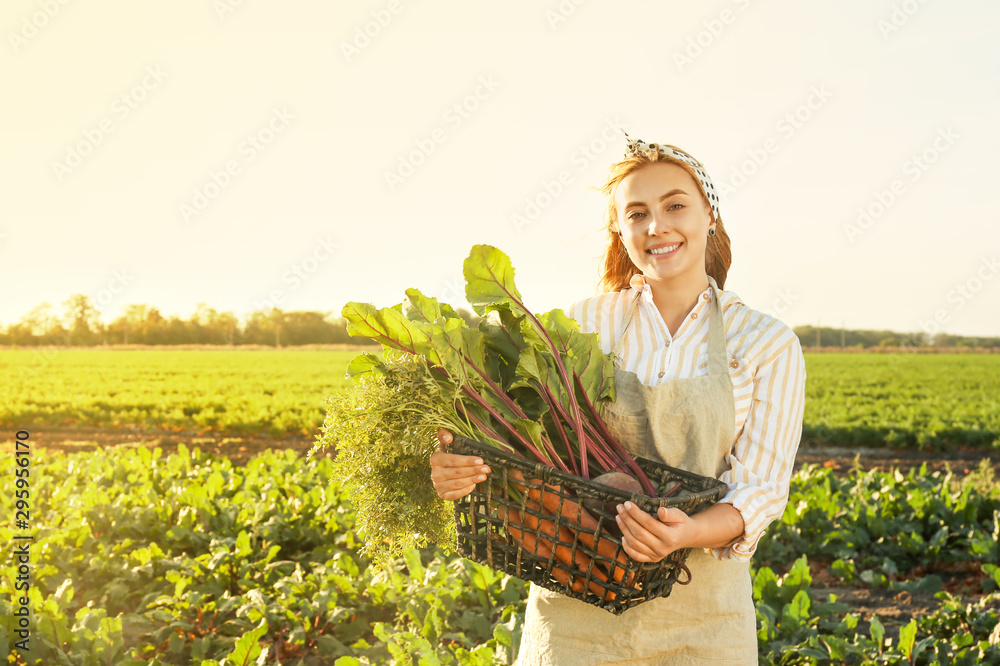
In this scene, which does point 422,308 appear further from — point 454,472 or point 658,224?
point 658,224

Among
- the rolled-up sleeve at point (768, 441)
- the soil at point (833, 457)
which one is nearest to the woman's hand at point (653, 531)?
the rolled-up sleeve at point (768, 441)

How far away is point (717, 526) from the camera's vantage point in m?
1.61

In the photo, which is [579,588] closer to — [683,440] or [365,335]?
[683,440]

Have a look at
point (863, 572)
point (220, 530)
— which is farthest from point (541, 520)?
point (863, 572)

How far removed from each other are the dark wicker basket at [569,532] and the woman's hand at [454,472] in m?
0.02

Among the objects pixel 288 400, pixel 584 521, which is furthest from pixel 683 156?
pixel 288 400

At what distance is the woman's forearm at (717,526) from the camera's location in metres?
1.58

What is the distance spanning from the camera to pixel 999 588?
14.7ft

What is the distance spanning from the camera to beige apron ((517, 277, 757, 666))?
182cm

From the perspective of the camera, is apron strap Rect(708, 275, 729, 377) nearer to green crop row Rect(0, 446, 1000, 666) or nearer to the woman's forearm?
the woman's forearm

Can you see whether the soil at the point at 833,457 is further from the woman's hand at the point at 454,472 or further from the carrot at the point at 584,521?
the woman's hand at the point at 454,472

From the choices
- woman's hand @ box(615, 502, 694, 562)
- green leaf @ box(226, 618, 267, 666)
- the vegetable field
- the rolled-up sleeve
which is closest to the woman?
the rolled-up sleeve

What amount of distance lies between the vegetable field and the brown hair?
114 cm

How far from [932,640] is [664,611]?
2.06 metres
